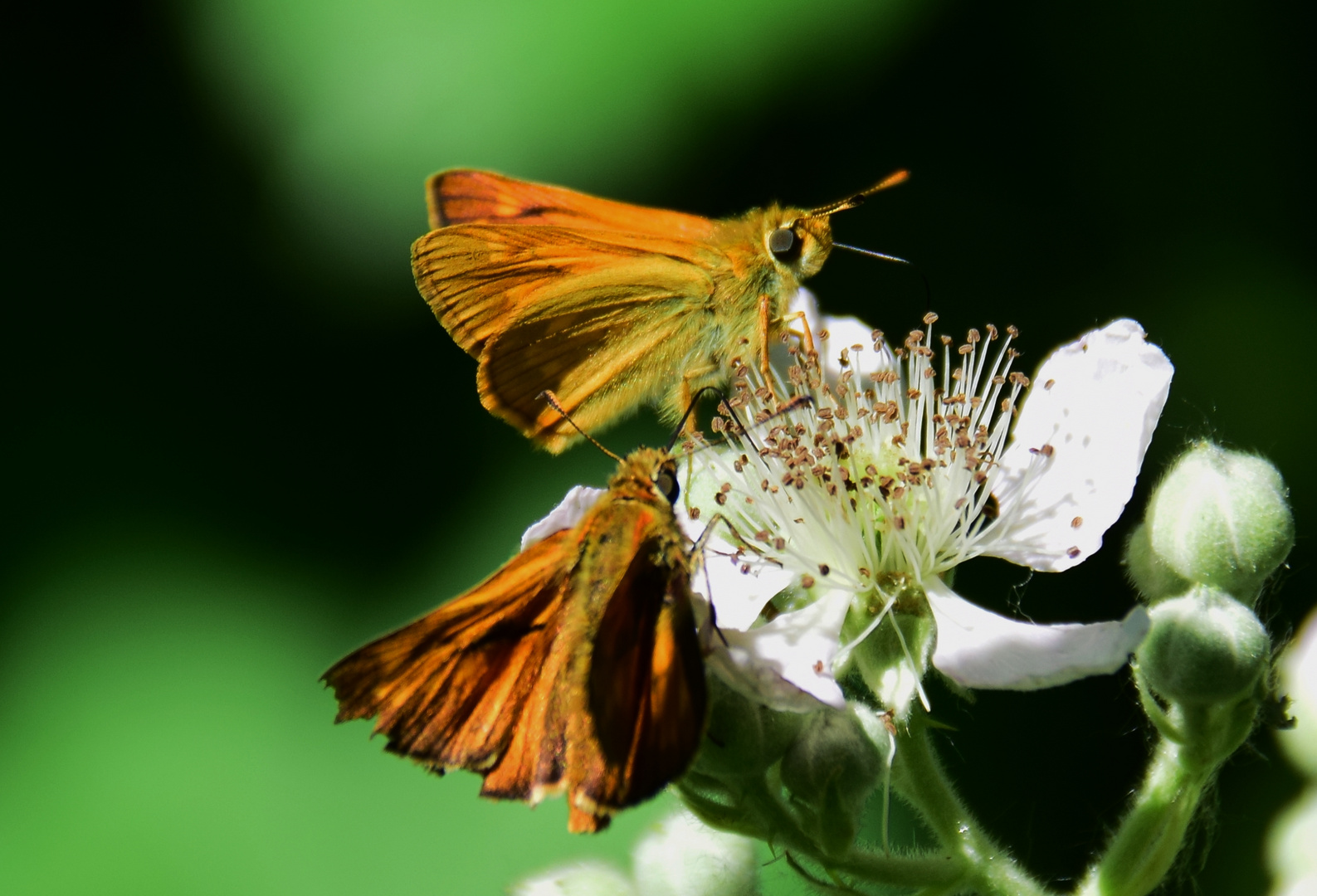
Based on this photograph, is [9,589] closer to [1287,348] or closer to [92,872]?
[92,872]

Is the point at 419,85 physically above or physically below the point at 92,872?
above

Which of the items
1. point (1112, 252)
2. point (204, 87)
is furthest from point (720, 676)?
point (204, 87)

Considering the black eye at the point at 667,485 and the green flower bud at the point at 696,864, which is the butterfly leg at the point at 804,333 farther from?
the green flower bud at the point at 696,864

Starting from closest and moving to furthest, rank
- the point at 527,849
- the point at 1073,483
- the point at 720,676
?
1. the point at 720,676
2. the point at 1073,483
3. the point at 527,849

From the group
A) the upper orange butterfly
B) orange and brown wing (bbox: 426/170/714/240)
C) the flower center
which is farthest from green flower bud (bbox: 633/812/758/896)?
orange and brown wing (bbox: 426/170/714/240)

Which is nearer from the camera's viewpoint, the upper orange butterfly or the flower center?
the flower center

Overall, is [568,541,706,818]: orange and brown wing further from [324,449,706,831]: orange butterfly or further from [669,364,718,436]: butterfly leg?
[669,364,718,436]: butterfly leg

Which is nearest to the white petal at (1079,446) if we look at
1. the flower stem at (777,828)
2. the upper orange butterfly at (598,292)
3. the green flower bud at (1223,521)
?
the green flower bud at (1223,521)
